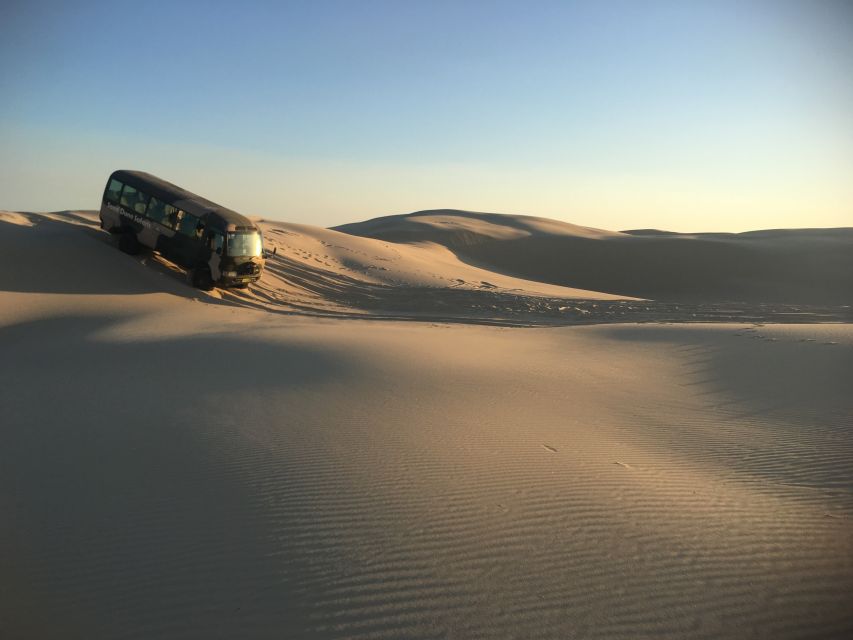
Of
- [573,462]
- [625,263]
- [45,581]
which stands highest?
[625,263]

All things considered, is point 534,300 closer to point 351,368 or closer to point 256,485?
point 351,368

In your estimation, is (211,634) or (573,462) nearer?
(211,634)

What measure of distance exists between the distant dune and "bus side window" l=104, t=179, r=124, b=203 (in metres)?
22.6

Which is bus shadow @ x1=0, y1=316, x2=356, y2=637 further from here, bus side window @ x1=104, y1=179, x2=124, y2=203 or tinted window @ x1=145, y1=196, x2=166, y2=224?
bus side window @ x1=104, y1=179, x2=124, y2=203

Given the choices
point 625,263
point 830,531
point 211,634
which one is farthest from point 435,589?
point 625,263

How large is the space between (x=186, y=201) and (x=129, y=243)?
294cm

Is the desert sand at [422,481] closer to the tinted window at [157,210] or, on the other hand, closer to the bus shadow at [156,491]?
the bus shadow at [156,491]

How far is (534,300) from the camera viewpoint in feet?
65.8

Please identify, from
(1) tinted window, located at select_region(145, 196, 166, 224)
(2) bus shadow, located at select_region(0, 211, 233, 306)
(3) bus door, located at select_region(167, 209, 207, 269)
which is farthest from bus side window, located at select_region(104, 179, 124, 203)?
(3) bus door, located at select_region(167, 209, 207, 269)

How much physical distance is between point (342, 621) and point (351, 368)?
247 inches

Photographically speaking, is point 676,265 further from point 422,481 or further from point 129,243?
point 422,481

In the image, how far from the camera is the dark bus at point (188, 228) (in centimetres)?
1689

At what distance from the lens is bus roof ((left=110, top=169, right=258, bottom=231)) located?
1683 centimetres

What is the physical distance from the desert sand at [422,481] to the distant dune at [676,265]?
19.1m
